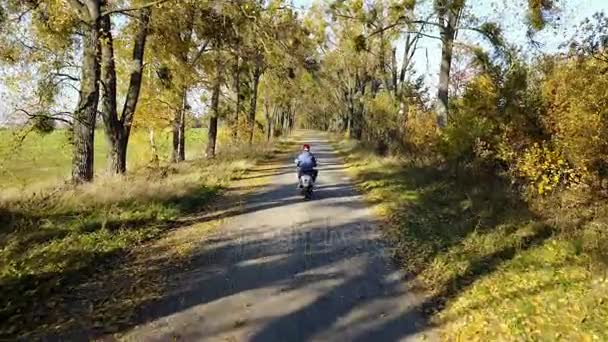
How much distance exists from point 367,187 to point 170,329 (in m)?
12.3

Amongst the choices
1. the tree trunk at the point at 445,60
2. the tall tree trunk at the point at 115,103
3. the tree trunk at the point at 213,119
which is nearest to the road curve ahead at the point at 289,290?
the tall tree trunk at the point at 115,103

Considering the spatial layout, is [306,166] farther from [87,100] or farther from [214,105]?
[214,105]

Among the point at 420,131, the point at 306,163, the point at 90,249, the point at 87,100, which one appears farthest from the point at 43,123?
the point at 420,131

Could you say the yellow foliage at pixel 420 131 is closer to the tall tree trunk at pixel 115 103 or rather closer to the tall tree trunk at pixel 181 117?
the tall tree trunk at pixel 181 117

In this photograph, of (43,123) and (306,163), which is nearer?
(43,123)

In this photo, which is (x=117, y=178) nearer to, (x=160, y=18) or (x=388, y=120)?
(x=160, y=18)

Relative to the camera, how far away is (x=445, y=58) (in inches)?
802

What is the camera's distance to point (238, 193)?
1720 centimetres

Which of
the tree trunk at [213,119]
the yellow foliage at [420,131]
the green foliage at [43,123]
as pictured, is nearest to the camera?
the green foliage at [43,123]

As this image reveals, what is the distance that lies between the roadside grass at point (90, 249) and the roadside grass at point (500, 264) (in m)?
4.23

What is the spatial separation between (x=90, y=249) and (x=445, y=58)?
15465mm

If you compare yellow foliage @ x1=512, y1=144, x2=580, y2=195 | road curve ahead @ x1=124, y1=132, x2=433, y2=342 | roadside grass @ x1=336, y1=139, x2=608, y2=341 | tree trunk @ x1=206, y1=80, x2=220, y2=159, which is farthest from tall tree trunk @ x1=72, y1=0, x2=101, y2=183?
tree trunk @ x1=206, y1=80, x2=220, y2=159

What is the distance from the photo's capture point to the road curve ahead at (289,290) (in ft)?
20.6

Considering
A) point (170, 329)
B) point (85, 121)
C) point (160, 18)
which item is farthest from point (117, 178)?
point (170, 329)
